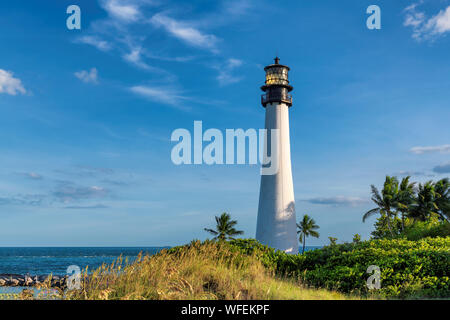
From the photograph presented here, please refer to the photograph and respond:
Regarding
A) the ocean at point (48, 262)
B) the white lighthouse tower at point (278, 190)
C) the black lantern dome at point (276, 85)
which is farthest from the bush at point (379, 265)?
the black lantern dome at point (276, 85)

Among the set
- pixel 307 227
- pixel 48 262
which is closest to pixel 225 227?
pixel 307 227

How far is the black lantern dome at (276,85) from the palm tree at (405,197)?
19947mm

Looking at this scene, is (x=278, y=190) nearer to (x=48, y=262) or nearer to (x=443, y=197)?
(x=443, y=197)

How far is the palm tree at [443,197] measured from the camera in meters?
41.1

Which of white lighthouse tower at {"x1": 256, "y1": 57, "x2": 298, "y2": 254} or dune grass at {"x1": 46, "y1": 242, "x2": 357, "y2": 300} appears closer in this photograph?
dune grass at {"x1": 46, "y1": 242, "x2": 357, "y2": 300}

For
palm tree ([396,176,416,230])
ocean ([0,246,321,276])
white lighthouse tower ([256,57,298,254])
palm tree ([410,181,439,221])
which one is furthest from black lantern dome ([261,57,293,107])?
palm tree ([410,181,439,221])

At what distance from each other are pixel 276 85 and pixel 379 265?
2008cm

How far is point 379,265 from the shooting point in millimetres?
12602

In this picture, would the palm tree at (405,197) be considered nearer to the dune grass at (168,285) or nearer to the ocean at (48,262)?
the ocean at (48,262)

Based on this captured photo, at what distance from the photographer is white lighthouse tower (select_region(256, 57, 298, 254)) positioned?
28422 millimetres

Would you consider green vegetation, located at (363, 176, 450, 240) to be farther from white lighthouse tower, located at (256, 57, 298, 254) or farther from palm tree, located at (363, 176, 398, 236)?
white lighthouse tower, located at (256, 57, 298, 254)

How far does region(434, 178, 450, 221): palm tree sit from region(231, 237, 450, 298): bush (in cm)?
2921

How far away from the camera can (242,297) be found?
315 inches
